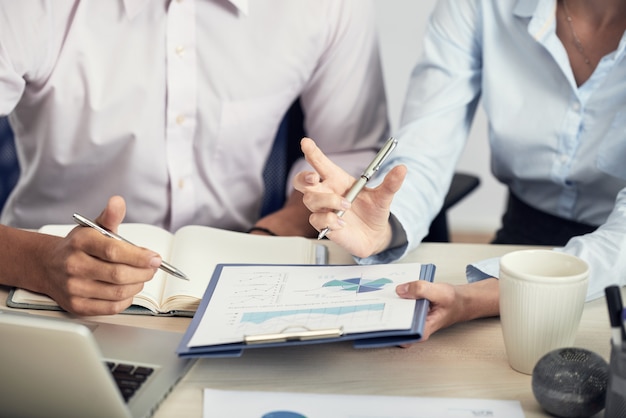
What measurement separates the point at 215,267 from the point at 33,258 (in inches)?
Result: 9.3

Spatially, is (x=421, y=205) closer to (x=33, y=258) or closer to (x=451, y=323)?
(x=451, y=323)

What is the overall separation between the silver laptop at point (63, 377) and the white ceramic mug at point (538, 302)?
38 cm

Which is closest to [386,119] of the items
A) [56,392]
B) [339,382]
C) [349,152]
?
[349,152]

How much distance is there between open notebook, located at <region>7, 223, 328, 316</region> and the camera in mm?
1067

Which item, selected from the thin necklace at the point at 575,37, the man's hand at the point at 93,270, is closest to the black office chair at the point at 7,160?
the man's hand at the point at 93,270

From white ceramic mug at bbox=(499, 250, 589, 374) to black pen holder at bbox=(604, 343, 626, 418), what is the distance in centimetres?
11

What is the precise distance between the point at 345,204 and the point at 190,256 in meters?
0.24

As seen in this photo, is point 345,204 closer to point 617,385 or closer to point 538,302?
point 538,302

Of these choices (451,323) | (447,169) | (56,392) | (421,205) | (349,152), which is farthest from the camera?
(349,152)

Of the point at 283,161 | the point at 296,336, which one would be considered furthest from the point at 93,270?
the point at 283,161

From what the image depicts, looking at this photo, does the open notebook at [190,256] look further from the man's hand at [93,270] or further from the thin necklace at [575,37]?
the thin necklace at [575,37]

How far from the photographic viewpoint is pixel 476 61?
4.98 ft

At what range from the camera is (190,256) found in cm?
118

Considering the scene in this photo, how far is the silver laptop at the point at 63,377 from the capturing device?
2.52ft
